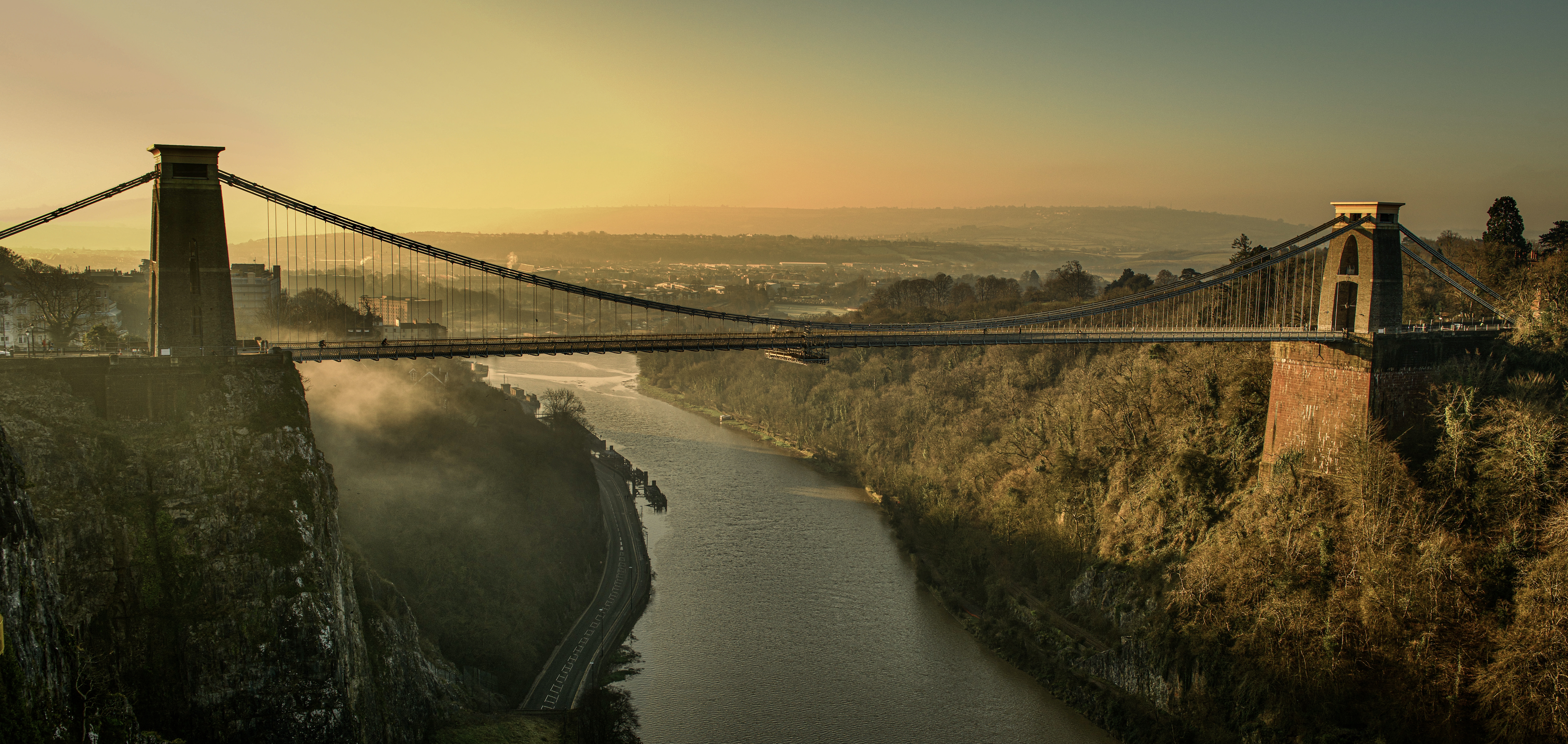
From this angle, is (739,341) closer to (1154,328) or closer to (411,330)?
(1154,328)

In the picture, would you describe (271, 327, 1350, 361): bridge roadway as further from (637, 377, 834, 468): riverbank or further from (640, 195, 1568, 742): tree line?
(637, 377, 834, 468): riverbank

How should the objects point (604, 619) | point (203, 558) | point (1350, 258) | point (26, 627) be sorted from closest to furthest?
1. point (26, 627)
2. point (203, 558)
3. point (1350, 258)
4. point (604, 619)

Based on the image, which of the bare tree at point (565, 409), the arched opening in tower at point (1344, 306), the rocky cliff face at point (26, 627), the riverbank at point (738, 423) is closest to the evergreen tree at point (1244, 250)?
the arched opening in tower at point (1344, 306)

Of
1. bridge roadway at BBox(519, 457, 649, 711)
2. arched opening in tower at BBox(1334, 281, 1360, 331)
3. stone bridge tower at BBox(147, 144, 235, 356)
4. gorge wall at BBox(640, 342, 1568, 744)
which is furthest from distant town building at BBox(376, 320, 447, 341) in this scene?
arched opening in tower at BBox(1334, 281, 1360, 331)

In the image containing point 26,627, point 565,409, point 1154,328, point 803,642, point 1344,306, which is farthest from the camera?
point 565,409

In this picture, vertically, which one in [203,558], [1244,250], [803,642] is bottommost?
[803,642]

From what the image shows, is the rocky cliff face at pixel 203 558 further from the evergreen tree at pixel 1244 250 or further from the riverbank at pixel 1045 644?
the evergreen tree at pixel 1244 250

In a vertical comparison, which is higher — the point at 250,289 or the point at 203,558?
the point at 250,289

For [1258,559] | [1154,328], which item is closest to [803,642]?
[1258,559]
